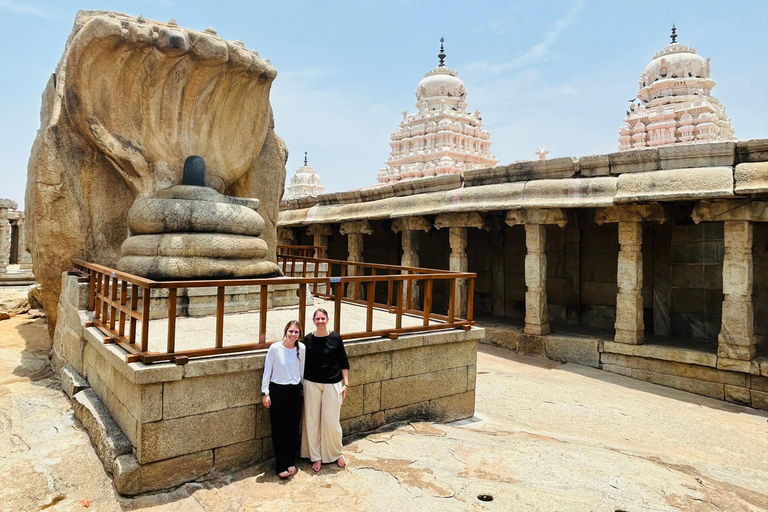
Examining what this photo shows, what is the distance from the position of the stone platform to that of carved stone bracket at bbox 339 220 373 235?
13.2 feet

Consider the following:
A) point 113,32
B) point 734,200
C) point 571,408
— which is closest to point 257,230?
point 113,32

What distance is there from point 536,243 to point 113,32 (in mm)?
6992

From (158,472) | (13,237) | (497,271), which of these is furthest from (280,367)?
(13,237)

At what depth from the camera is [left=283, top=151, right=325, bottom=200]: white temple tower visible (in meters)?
43.1

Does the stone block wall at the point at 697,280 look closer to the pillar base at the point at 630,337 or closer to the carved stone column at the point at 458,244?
the pillar base at the point at 630,337

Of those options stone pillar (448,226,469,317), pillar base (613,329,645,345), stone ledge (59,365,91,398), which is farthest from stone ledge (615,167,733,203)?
stone ledge (59,365,91,398)

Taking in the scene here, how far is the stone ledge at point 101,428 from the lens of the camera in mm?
3568

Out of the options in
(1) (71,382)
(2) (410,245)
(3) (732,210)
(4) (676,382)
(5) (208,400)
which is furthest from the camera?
(2) (410,245)

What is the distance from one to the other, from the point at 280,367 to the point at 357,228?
870 centimetres

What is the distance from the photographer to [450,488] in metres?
3.56

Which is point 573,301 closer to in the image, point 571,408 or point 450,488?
point 571,408

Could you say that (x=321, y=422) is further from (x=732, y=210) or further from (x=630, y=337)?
(x=732, y=210)

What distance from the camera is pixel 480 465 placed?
13.0 ft

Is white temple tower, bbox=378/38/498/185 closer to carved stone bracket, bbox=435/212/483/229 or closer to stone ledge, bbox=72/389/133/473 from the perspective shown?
carved stone bracket, bbox=435/212/483/229
